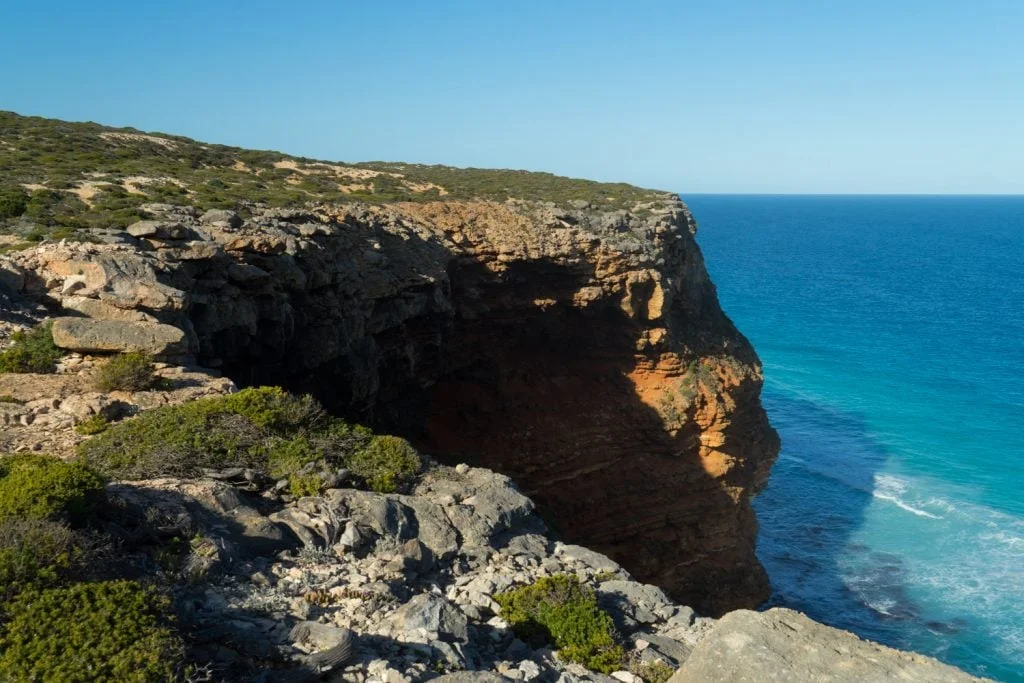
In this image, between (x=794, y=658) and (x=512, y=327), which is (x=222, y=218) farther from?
(x=794, y=658)

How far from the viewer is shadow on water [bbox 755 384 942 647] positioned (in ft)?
111

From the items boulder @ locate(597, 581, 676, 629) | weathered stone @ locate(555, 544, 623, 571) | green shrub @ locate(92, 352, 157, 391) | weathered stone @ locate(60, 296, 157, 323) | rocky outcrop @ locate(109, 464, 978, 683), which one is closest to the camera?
rocky outcrop @ locate(109, 464, 978, 683)

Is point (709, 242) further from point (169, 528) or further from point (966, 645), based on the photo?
point (169, 528)

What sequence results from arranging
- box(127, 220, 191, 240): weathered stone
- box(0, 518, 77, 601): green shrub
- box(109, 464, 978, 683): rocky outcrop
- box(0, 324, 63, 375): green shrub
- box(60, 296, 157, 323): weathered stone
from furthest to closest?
box(127, 220, 191, 240): weathered stone → box(60, 296, 157, 323): weathered stone → box(0, 324, 63, 375): green shrub → box(109, 464, 978, 683): rocky outcrop → box(0, 518, 77, 601): green shrub

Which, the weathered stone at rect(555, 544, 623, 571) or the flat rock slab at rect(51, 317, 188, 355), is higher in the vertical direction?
the flat rock slab at rect(51, 317, 188, 355)

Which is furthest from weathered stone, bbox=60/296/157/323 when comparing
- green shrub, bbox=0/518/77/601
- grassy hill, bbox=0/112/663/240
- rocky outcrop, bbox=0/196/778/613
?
green shrub, bbox=0/518/77/601

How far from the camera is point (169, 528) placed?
9.38 meters

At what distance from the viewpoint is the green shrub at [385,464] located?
12.3 m

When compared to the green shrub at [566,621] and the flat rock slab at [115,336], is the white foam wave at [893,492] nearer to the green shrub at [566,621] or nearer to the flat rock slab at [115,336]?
the green shrub at [566,621]

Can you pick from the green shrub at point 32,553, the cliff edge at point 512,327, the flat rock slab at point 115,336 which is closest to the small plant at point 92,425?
the flat rock slab at point 115,336

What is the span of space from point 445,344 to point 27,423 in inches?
647

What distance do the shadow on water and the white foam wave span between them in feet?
1.15

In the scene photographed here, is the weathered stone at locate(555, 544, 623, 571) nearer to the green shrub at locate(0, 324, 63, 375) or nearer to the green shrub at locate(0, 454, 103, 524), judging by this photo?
the green shrub at locate(0, 454, 103, 524)

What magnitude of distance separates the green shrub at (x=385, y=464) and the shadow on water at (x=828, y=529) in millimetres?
25274
